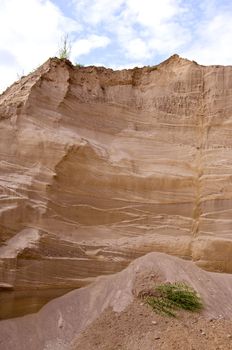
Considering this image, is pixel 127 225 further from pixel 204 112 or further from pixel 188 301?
pixel 204 112

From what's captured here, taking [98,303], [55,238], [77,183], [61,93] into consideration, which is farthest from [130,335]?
[61,93]

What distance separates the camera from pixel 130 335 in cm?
627

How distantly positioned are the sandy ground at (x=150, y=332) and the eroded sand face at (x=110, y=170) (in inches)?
44.2

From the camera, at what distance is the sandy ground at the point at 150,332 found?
6023 millimetres

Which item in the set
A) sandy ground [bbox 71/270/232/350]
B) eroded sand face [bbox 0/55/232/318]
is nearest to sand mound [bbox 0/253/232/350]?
sandy ground [bbox 71/270/232/350]

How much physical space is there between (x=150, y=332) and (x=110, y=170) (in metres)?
2.99

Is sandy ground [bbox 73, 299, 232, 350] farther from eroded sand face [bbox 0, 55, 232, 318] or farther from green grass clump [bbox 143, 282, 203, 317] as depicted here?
eroded sand face [bbox 0, 55, 232, 318]

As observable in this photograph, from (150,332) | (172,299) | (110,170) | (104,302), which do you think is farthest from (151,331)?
(110,170)

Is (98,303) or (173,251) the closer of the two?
(98,303)

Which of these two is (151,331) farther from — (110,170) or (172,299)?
(110,170)

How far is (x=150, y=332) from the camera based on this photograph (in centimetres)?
627

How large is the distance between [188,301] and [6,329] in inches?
101

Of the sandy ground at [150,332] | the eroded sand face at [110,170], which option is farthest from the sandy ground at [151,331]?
the eroded sand face at [110,170]

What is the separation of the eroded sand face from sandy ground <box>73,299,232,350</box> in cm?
112
